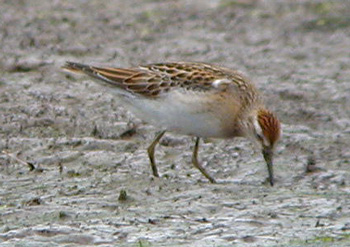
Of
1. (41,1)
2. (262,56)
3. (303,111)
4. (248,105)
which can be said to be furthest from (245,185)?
(41,1)

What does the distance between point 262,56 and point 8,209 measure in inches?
235

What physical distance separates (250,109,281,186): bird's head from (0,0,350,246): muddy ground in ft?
1.08

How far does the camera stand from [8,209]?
8.69 m

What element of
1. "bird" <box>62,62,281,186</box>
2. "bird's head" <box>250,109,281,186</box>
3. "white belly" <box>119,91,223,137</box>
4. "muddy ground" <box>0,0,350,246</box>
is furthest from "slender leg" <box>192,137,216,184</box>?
"bird's head" <box>250,109,281,186</box>

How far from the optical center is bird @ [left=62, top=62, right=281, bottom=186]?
921 centimetres

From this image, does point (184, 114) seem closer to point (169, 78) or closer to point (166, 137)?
point (169, 78)

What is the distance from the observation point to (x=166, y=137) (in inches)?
428

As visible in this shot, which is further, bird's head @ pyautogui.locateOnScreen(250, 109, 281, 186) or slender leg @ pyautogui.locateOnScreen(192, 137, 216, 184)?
slender leg @ pyautogui.locateOnScreen(192, 137, 216, 184)

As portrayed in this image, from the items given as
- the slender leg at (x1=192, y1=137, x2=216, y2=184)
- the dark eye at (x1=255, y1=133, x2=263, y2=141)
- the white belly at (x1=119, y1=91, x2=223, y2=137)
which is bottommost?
the slender leg at (x1=192, y1=137, x2=216, y2=184)

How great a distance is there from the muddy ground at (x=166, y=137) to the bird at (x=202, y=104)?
50cm

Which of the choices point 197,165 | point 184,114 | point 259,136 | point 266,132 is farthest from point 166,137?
point 266,132

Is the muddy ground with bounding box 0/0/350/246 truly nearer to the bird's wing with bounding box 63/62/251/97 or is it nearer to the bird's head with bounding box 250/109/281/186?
the bird's head with bounding box 250/109/281/186

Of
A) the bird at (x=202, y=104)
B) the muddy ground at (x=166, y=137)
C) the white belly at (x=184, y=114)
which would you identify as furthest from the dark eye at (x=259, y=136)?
the muddy ground at (x=166, y=137)

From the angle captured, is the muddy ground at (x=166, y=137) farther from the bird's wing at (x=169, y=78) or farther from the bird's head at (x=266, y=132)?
the bird's wing at (x=169, y=78)
